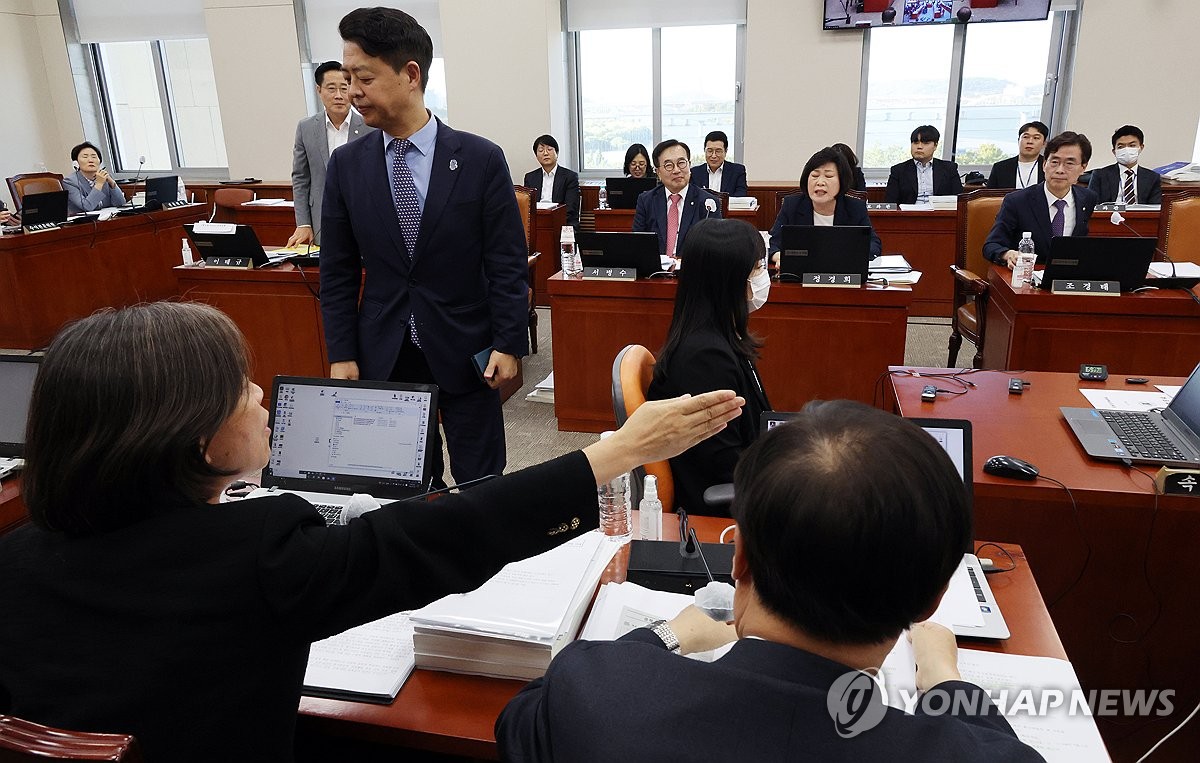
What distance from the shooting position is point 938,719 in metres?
0.72

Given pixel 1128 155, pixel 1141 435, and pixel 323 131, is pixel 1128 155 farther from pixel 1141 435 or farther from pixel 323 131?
pixel 323 131

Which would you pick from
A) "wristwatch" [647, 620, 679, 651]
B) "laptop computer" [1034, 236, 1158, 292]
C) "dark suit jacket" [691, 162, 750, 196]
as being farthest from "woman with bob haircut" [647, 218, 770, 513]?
"dark suit jacket" [691, 162, 750, 196]

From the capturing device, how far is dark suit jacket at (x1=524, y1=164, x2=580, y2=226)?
700cm

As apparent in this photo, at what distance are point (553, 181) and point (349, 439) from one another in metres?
5.74

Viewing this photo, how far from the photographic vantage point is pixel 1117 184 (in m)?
6.21

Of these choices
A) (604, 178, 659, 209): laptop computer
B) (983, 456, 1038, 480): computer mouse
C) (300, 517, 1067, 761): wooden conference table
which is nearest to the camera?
(300, 517, 1067, 761): wooden conference table

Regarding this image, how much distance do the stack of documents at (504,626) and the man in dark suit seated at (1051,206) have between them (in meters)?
3.62

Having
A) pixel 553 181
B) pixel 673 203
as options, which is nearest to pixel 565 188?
pixel 553 181

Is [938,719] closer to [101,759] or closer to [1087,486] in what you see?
[101,759]

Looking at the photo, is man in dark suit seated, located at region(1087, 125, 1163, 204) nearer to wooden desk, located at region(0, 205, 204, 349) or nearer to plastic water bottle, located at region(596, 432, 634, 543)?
plastic water bottle, located at region(596, 432, 634, 543)

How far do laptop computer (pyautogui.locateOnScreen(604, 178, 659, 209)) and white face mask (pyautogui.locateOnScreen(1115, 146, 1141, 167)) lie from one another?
3676 millimetres

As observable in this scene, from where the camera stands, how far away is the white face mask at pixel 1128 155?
616cm

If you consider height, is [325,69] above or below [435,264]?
above

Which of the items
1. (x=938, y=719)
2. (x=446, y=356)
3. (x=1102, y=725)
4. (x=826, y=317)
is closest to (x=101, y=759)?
(x=938, y=719)
